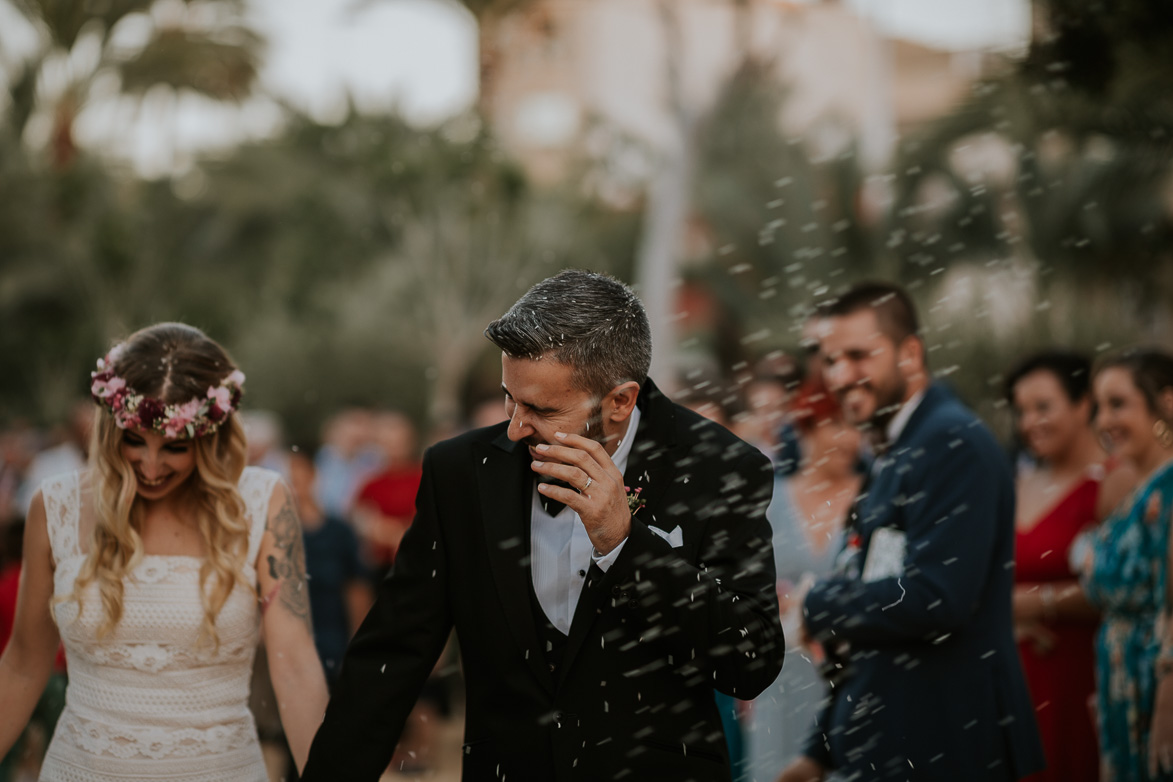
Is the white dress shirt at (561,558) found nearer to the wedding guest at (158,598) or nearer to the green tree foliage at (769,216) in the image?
the wedding guest at (158,598)

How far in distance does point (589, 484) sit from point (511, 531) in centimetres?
41

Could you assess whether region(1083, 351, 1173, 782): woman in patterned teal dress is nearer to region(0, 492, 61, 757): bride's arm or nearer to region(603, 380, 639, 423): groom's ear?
region(603, 380, 639, 423): groom's ear

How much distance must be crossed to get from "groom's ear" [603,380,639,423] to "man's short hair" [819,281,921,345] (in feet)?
5.23

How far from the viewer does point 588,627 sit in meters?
2.97

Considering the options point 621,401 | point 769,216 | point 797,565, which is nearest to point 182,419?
point 621,401

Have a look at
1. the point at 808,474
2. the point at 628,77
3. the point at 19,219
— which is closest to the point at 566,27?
the point at 628,77

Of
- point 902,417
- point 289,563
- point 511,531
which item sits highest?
point 511,531

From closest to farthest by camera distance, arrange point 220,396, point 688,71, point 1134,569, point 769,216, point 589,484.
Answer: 1. point 589,484
2. point 220,396
3. point 1134,569
4. point 688,71
5. point 769,216

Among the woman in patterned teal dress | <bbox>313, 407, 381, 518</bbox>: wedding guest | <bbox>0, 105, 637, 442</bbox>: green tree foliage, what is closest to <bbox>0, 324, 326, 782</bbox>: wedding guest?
the woman in patterned teal dress

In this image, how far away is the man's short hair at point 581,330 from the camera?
293cm

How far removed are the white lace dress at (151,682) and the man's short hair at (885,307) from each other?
90.1 inches

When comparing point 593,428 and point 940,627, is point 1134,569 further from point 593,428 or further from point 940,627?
point 593,428

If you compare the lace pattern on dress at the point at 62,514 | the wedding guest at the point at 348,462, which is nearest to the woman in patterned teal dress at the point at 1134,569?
the lace pattern on dress at the point at 62,514

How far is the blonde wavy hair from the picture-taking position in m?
3.68
